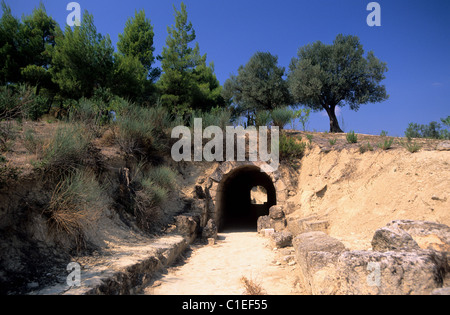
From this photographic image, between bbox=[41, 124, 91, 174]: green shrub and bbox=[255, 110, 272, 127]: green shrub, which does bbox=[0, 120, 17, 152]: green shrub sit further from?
bbox=[255, 110, 272, 127]: green shrub

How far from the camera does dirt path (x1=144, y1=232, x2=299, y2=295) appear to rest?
3916mm

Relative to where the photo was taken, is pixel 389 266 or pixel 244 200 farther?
pixel 244 200

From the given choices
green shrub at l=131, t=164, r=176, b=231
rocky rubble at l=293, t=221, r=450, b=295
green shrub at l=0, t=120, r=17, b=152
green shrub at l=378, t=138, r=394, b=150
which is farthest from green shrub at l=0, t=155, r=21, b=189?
green shrub at l=378, t=138, r=394, b=150

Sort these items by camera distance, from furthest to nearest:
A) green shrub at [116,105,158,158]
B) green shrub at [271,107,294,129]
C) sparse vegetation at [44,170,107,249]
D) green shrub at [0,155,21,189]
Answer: green shrub at [271,107,294,129], green shrub at [116,105,158,158], sparse vegetation at [44,170,107,249], green shrub at [0,155,21,189]

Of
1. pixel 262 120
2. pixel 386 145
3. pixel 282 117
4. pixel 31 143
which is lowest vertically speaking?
pixel 31 143

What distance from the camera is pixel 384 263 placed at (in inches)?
106

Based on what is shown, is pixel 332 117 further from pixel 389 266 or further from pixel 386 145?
pixel 389 266

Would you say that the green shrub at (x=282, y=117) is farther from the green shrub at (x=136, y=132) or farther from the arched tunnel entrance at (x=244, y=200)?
the green shrub at (x=136, y=132)

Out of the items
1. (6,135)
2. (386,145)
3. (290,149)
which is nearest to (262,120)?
(290,149)

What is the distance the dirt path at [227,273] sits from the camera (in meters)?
3.92

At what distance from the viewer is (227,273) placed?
4797mm

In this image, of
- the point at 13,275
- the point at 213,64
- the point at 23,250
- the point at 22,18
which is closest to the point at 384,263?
the point at 13,275

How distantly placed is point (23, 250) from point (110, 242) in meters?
1.63

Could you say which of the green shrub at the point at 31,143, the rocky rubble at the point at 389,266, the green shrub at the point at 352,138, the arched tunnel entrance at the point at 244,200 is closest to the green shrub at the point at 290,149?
the green shrub at the point at 352,138
